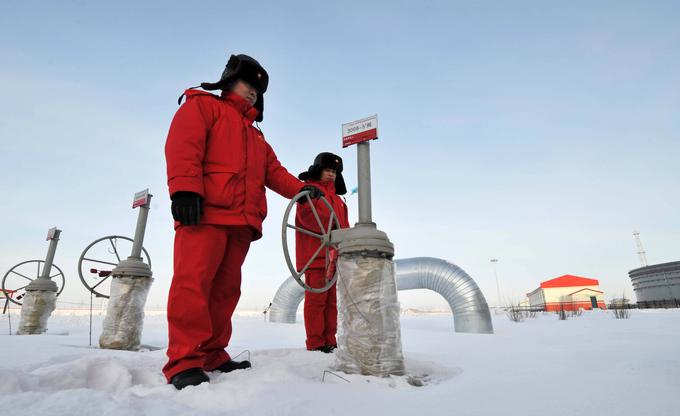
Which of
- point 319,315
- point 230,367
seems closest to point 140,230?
point 319,315

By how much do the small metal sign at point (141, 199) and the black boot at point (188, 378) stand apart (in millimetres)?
3016

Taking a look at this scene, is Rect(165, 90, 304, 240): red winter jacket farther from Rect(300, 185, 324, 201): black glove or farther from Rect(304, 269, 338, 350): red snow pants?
Rect(304, 269, 338, 350): red snow pants

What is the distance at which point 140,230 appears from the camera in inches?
157

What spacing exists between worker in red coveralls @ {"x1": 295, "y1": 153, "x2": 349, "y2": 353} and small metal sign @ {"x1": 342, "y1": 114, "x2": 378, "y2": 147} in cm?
73

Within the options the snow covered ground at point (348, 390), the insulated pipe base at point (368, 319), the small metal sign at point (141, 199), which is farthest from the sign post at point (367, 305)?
the small metal sign at point (141, 199)

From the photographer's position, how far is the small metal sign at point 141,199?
406 cm

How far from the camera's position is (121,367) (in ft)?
5.48

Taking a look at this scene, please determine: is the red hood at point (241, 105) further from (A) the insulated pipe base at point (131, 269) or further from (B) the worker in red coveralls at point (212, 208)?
(A) the insulated pipe base at point (131, 269)

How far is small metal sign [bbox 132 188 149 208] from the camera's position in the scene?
4062mm

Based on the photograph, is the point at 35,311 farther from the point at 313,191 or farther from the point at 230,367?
the point at 313,191

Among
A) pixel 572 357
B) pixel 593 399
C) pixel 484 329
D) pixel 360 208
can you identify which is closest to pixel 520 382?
pixel 593 399

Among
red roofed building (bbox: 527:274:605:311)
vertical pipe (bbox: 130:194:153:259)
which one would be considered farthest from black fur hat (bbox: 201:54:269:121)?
red roofed building (bbox: 527:274:605:311)

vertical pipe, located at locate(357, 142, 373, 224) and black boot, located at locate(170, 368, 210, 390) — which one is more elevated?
vertical pipe, located at locate(357, 142, 373, 224)

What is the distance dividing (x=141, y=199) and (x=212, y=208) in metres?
2.82
